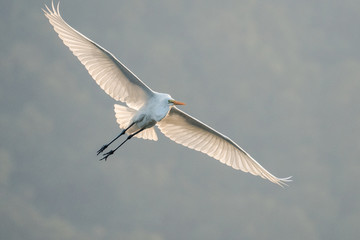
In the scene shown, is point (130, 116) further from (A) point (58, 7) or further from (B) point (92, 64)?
(A) point (58, 7)

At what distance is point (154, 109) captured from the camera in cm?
1230

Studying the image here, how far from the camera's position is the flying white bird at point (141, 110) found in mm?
12117

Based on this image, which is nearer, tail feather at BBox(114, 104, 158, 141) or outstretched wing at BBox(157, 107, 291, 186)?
tail feather at BBox(114, 104, 158, 141)

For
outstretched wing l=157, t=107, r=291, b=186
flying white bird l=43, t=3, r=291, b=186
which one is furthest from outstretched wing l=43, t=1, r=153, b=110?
outstretched wing l=157, t=107, r=291, b=186

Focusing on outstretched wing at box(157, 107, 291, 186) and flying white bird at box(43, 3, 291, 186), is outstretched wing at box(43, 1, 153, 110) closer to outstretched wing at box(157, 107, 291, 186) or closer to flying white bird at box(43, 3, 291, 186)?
flying white bird at box(43, 3, 291, 186)

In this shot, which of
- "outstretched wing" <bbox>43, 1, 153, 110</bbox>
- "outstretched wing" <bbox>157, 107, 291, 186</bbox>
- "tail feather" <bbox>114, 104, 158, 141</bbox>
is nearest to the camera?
"outstretched wing" <bbox>43, 1, 153, 110</bbox>

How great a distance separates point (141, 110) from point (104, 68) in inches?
41.9

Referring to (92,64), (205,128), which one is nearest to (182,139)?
(205,128)

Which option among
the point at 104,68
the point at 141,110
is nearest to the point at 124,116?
the point at 141,110

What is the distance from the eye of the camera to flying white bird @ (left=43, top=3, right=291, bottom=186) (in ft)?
39.8

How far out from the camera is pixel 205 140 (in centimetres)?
1349

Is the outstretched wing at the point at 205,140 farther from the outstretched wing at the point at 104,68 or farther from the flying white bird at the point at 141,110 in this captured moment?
the outstretched wing at the point at 104,68

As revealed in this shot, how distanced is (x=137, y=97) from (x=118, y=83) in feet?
1.49

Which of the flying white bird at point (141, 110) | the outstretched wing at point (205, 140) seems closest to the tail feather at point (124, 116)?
the flying white bird at point (141, 110)
